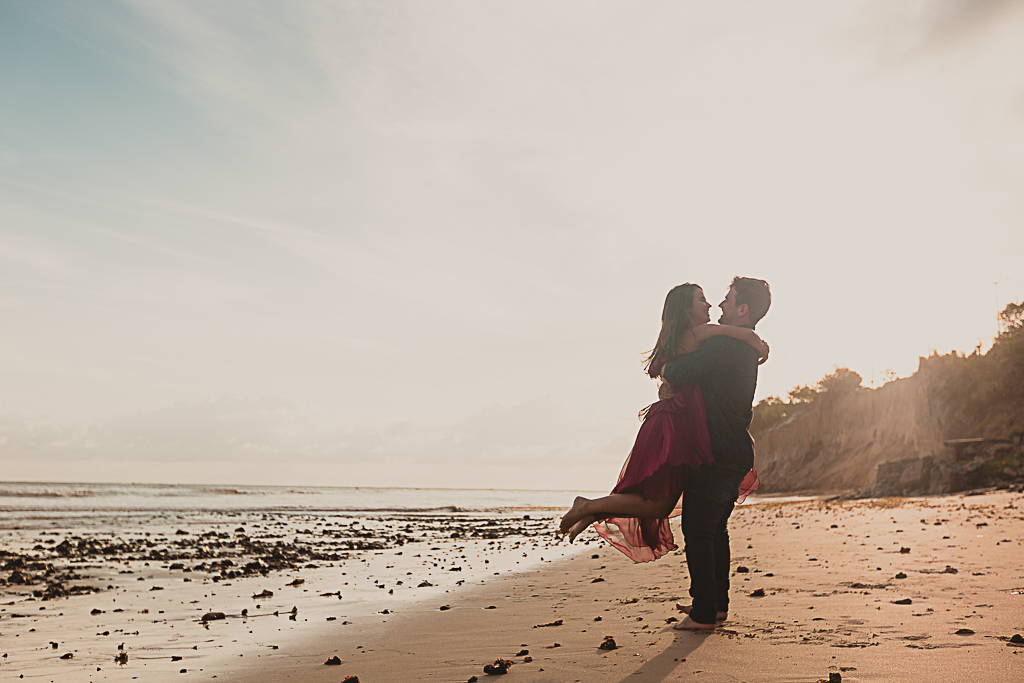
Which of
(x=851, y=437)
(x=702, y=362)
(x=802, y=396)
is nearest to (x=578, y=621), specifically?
(x=702, y=362)

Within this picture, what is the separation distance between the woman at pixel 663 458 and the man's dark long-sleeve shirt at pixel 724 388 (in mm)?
66

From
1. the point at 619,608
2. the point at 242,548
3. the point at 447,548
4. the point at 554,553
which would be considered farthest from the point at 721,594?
the point at 242,548

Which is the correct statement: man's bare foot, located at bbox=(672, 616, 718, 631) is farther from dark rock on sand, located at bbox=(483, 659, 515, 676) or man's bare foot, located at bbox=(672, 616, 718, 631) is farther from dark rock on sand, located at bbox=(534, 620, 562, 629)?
dark rock on sand, located at bbox=(483, 659, 515, 676)

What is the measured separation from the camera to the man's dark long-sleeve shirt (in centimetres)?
444

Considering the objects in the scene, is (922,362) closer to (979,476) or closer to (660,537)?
(979,476)

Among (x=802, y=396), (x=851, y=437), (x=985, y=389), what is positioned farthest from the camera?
(x=802, y=396)

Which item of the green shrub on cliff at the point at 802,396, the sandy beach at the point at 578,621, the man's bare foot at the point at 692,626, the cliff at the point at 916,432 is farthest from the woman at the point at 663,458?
the green shrub on cliff at the point at 802,396

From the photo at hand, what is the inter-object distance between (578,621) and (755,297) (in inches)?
116

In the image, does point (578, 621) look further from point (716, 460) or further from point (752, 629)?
point (716, 460)

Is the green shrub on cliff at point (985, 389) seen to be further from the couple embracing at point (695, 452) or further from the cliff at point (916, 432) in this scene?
the couple embracing at point (695, 452)

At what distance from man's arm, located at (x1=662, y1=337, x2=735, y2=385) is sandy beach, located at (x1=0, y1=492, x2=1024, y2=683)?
5.39 feet

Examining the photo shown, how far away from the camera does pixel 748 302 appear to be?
470cm

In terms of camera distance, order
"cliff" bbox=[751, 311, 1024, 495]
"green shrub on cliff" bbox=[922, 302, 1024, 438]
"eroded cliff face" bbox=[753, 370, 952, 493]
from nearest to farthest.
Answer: "cliff" bbox=[751, 311, 1024, 495] → "green shrub on cliff" bbox=[922, 302, 1024, 438] → "eroded cliff face" bbox=[753, 370, 952, 493]

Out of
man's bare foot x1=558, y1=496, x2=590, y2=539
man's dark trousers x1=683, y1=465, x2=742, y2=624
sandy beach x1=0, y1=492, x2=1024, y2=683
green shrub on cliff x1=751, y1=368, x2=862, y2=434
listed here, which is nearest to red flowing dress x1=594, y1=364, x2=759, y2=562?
man's dark trousers x1=683, y1=465, x2=742, y2=624
